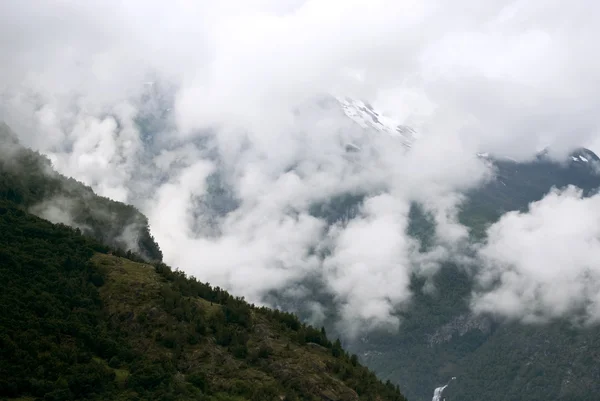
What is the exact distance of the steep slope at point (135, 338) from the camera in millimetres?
70250

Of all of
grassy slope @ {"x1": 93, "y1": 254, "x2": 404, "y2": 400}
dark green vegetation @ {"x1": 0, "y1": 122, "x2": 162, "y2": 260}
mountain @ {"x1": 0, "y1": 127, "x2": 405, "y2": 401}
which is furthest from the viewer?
dark green vegetation @ {"x1": 0, "y1": 122, "x2": 162, "y2": 260}

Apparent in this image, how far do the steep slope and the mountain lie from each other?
0.16 m

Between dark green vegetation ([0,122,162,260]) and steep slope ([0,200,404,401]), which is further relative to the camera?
dark green vegetation ([0,122,162,260])

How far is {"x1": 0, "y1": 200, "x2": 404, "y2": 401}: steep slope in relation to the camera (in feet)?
230

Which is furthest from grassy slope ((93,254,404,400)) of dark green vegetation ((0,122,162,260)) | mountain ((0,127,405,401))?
dark green vegetation ((0,122,162,260))

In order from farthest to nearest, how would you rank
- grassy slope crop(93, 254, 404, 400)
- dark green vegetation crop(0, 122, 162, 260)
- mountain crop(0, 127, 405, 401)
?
1. dark green vegetation crop(0, 122, 162, 260)
2. grassy slope crop(93, 254, 404, 400)
3. mountain crop(0, 127, 405, 401)

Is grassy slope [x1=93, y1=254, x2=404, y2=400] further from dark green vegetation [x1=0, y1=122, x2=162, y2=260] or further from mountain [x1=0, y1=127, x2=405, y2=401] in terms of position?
dark green vegetation [x1=0, y1=122, x2=162, y2=260]

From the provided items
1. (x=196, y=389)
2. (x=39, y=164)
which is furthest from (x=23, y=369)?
(x=39, y=164)

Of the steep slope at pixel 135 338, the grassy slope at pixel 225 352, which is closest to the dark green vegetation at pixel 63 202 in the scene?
the steep slope at pixel 135 338

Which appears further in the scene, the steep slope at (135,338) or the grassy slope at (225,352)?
the grassy slope at (225,352)

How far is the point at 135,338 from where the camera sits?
85.6 metres

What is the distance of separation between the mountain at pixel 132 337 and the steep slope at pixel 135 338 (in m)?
0.16

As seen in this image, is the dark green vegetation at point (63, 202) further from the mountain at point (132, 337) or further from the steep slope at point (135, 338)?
the steep slope at point (135, 338)

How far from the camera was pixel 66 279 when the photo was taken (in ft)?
300
